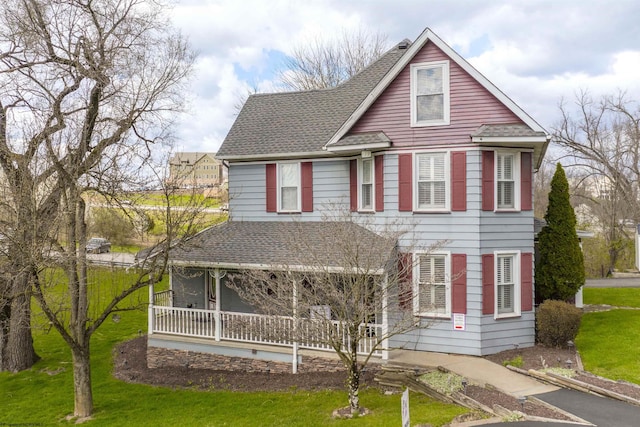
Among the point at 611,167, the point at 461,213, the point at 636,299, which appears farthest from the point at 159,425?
the point at 611,167

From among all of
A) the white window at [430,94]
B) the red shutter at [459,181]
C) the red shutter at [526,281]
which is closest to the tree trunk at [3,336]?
the white window at [430,94]

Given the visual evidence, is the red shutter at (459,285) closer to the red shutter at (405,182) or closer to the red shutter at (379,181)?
the red shutter at (405,182)

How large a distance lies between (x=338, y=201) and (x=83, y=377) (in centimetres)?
859

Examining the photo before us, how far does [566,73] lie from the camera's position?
36.1 metres

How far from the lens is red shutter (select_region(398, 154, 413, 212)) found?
1341 centimetres

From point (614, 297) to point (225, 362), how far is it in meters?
17.6

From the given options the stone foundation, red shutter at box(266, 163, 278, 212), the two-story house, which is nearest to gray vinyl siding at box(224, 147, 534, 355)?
the two-story house

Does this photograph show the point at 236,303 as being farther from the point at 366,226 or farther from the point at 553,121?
the point at 553,121

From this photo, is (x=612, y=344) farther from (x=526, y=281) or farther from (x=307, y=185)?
(x=307, y=185)

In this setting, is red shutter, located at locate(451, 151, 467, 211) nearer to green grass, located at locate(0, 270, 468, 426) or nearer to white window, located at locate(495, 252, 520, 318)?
white window, located at locate(495, 252, 520, 318)

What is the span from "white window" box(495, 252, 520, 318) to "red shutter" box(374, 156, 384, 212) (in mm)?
3621

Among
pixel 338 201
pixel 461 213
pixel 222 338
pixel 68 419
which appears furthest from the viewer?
pixel 338 201

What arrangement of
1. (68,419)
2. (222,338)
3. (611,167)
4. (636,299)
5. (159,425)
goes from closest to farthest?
(159,425), (68,419), (222,338), (636,299), (611,167)

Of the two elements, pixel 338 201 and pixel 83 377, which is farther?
pixel 338 201
